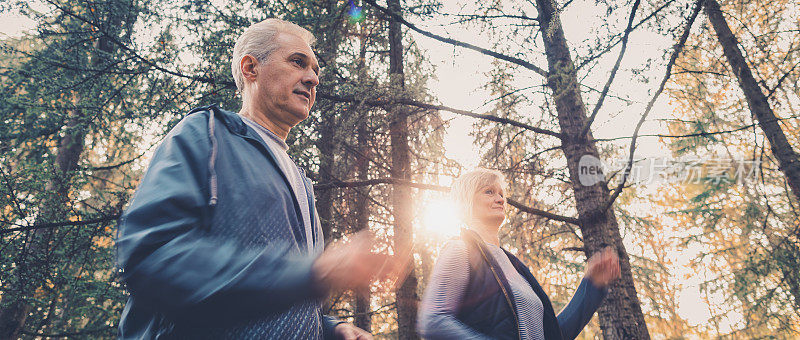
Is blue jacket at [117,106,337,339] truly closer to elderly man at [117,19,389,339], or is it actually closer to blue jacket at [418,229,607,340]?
elderly man at [117,19,389,339]

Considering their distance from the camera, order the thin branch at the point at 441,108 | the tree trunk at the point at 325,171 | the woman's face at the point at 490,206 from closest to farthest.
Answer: the woman's face at the point at 490,206, the thin branch at the point at 441,108, the tree trunk at the point at 325,171

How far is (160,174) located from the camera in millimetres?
860

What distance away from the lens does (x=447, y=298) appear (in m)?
2.11

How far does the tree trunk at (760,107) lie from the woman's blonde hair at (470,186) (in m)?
4.35

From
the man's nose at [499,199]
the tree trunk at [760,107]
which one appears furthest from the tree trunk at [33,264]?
the tree trunk at [760,107]

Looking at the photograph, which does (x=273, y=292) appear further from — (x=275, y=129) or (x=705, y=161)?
(x=705, y=161)

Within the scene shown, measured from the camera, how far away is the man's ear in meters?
1.54

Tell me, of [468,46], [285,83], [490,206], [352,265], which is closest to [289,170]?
[285,83]

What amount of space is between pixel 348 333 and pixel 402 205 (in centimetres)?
593

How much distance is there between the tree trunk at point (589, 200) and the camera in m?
3.65

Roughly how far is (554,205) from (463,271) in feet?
14.0

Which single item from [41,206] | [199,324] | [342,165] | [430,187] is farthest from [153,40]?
[199,324]

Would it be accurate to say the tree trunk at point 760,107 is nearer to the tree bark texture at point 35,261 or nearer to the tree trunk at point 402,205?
the tree trunk at point 402,205

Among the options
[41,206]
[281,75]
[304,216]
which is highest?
[41,206]
